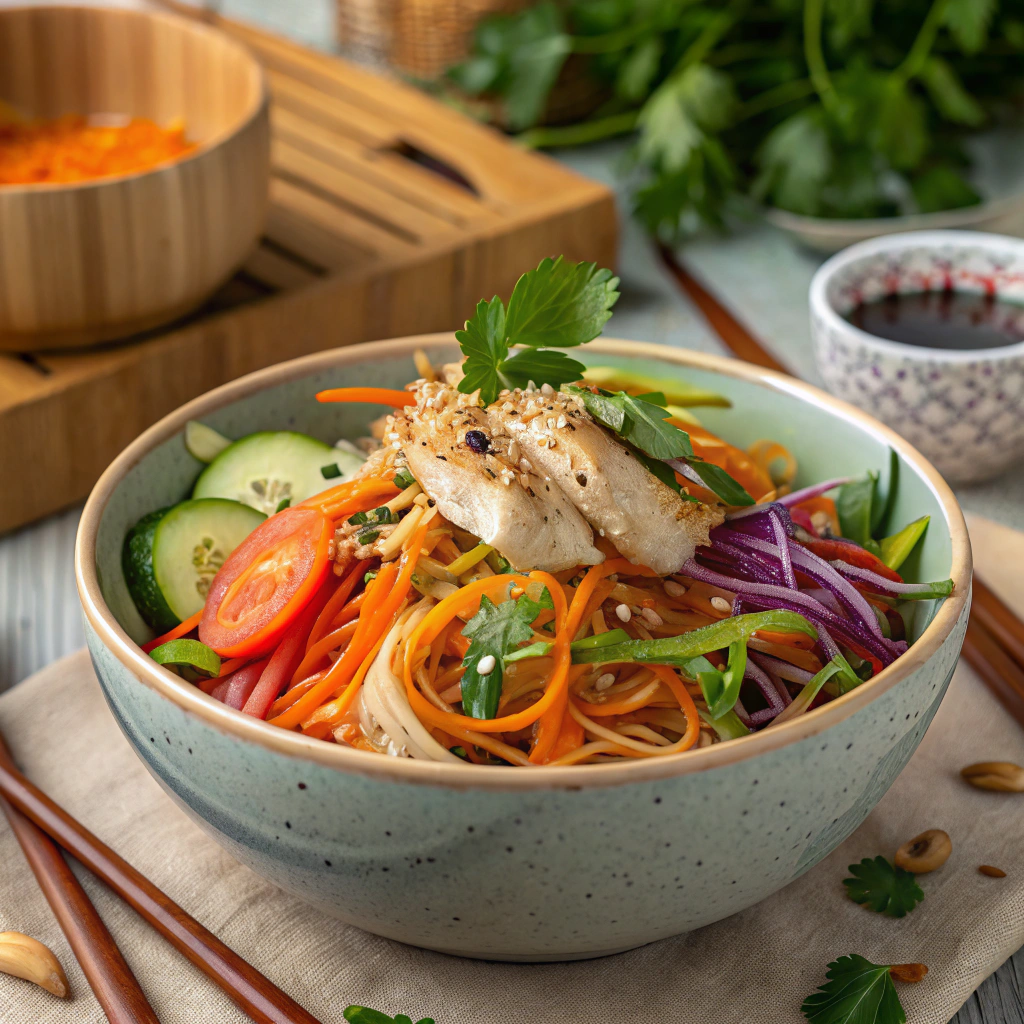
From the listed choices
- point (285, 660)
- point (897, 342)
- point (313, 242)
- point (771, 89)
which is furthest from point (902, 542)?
point (771, 89)

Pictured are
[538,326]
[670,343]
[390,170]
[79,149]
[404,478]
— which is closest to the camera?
[404,478]

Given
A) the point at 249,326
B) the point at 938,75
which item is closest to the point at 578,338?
the point at 249,326

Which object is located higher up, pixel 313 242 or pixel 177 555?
pixel 177 555

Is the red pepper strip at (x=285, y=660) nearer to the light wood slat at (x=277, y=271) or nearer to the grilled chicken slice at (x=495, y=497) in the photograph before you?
the grilled chicken slice at (x=495, y=497)

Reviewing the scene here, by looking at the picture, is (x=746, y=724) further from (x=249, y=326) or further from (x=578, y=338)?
(x=249, y=326)

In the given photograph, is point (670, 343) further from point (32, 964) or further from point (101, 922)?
point (32, 964)

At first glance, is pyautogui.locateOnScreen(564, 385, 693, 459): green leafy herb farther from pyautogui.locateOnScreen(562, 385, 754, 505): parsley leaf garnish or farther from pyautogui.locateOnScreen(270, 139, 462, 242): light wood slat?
pyautogui.locateOnScreen(270, 139, 462, 242): light wood slat
